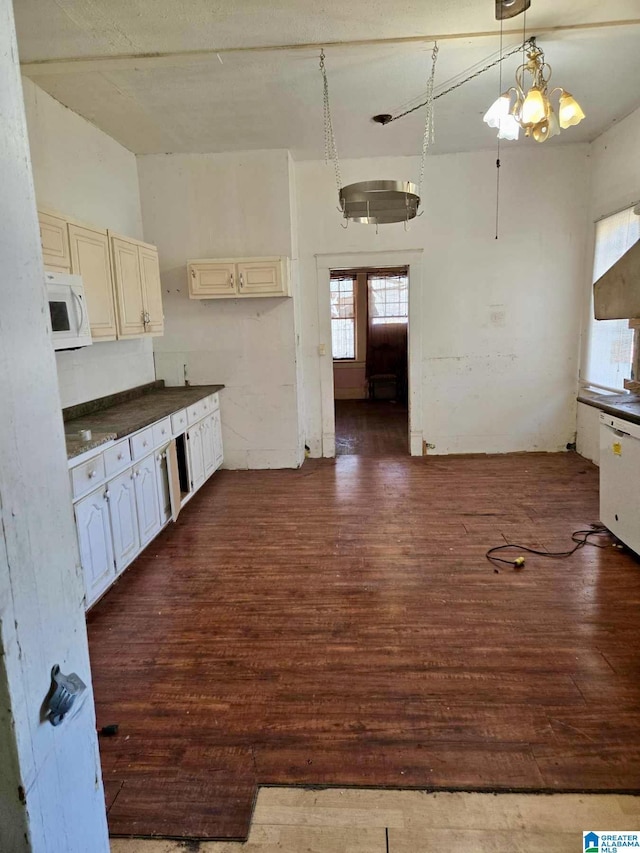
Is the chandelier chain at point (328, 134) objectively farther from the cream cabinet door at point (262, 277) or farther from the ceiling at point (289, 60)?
the cream cabinet door at point (262, 277)

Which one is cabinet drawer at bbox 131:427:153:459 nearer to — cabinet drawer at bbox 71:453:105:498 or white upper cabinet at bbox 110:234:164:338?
cabinet drawer at bbox 71:453:105:498

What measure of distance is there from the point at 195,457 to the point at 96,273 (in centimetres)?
163

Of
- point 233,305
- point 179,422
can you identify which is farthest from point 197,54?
point 179,422

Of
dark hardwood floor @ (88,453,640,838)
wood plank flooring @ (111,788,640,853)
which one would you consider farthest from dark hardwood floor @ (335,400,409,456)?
wood plank flooring @ (111,788,640,853)

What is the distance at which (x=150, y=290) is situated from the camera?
13.9 ft

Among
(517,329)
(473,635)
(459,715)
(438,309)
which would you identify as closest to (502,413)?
(517,329)

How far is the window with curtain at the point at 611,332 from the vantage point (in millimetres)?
4422

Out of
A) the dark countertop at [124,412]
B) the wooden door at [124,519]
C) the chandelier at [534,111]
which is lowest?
the wooden door at [124,519]

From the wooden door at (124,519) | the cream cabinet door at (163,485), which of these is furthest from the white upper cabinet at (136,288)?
the wooden door at (124,519)

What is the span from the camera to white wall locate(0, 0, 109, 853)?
26.3 inches

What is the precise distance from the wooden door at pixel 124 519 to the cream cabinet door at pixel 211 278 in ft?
7.44

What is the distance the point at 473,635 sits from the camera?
2.49 m

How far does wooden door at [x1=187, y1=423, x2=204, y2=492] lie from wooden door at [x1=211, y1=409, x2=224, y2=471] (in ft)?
1.41

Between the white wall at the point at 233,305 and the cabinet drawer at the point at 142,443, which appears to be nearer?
the cabinet drawer at the point at 142,443
